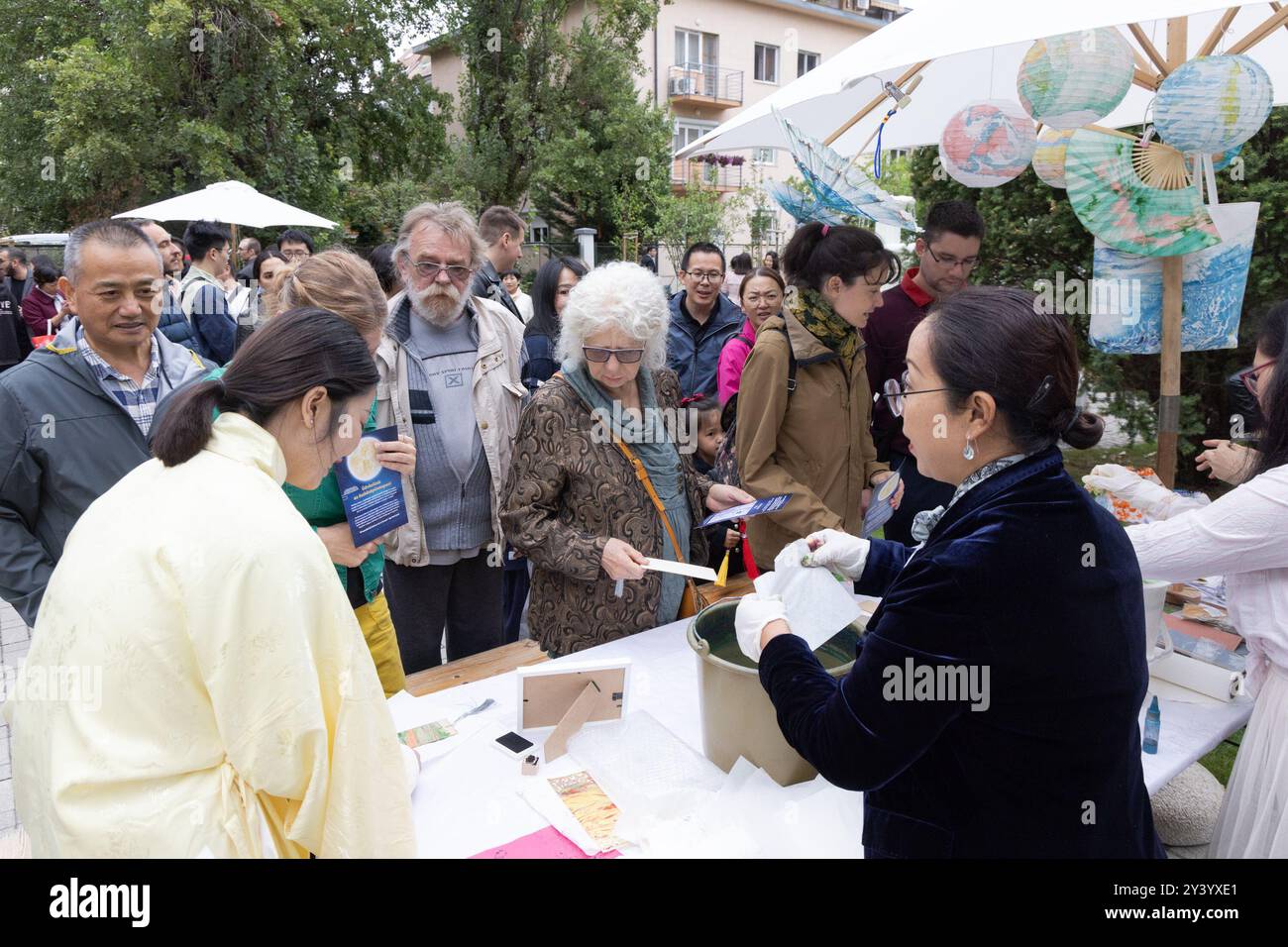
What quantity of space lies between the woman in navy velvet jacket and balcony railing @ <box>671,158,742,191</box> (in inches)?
805

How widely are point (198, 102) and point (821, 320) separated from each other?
624 inches

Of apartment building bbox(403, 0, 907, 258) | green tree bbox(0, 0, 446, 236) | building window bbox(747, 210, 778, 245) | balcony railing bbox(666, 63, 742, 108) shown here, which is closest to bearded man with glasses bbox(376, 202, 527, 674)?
green tree bbox(0, 0, 446, 236)

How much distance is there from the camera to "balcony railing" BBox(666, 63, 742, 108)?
25.3 meters

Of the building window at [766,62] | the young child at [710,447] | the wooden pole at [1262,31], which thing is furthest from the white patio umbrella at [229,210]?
the building window at [766,62]

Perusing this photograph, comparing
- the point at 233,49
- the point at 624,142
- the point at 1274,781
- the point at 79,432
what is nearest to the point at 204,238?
the point at 79,432

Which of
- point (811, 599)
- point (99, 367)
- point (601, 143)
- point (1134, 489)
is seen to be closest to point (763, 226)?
point (601, 143)

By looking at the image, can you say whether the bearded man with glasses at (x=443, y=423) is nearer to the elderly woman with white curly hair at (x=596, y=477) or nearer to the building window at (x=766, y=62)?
the elderly woman with white curly hair at (x=596, y=477)

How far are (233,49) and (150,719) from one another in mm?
16493

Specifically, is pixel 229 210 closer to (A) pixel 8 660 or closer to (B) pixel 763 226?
(A) pixel 8 660

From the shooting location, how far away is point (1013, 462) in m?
1.36

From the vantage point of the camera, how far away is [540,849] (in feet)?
5.42

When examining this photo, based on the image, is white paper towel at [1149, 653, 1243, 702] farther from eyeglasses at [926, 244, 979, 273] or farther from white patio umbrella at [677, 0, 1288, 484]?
eyeglasses at [926, 244, 979, 273]

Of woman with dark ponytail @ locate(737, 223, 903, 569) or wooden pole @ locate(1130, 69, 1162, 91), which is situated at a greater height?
wooden pole @ locate(1130, 69, 1162, 91)

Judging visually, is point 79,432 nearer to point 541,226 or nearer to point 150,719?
point 150,719
